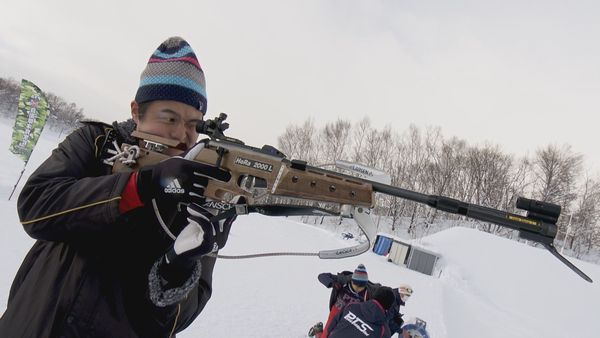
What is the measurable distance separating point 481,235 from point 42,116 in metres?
24.5

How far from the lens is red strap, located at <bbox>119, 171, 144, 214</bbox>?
126cm

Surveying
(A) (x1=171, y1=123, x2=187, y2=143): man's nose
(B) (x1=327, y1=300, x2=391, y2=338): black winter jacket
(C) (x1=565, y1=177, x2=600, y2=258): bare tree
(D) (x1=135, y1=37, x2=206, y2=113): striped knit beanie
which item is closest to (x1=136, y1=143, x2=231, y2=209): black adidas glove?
(A) (x1=171, y1=123, x2=187, y2=143): man's nose

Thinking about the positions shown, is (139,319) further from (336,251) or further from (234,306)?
(234,306)

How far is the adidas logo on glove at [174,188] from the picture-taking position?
1380 millimetres

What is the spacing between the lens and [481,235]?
22266 mm

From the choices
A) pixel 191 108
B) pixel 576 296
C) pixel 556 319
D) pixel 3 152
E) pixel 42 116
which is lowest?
pixel 3 152

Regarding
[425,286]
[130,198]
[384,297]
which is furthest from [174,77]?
[425,286]

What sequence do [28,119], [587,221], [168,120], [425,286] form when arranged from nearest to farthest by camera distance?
[168,120], [28,119], [425,286], [587,221]

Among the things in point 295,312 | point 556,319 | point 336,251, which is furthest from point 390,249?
point 336,251

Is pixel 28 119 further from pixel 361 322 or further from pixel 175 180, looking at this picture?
pixel 175 180

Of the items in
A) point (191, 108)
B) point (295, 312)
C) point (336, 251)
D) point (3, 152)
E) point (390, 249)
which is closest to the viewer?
point (191, 108)

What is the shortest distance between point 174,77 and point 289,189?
820 mm

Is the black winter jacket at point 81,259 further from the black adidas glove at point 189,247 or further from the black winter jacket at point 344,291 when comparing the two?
the black winter jacket at point 344,291

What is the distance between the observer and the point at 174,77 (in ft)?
5.74
